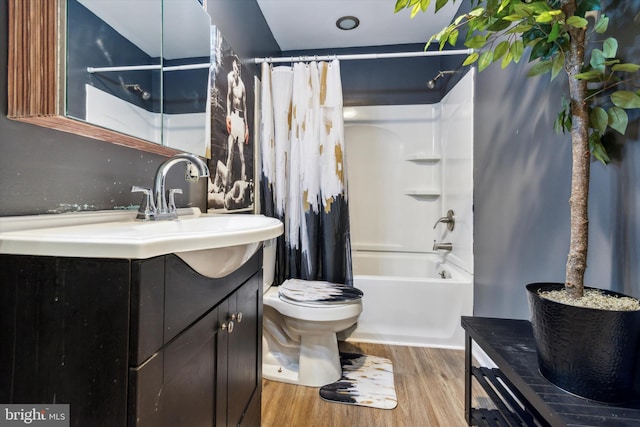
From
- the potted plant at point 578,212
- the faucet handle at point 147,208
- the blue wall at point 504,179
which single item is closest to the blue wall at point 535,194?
the blue wall at point 504,179

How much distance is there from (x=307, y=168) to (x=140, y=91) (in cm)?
112

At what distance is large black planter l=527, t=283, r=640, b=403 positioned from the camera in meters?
0.61

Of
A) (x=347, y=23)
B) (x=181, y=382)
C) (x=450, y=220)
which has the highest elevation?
(x=347, y=23)

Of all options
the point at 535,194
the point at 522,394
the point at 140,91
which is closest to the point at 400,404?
the point at 522,394

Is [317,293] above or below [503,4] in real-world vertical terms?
below

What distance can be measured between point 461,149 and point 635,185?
143 cm

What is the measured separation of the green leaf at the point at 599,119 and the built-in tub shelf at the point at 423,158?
191 cm

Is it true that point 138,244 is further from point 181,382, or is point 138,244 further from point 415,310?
point 415,310

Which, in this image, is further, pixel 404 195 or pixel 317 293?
pixel 404 195

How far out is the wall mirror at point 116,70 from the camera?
2.10ft

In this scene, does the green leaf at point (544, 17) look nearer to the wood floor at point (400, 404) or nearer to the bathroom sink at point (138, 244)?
the bathroom sink at point (138, 244)

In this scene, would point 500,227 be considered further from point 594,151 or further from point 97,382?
point 97,382

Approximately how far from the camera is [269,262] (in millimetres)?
1931

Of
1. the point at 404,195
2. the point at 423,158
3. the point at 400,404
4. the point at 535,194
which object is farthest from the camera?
the point at 404,195
